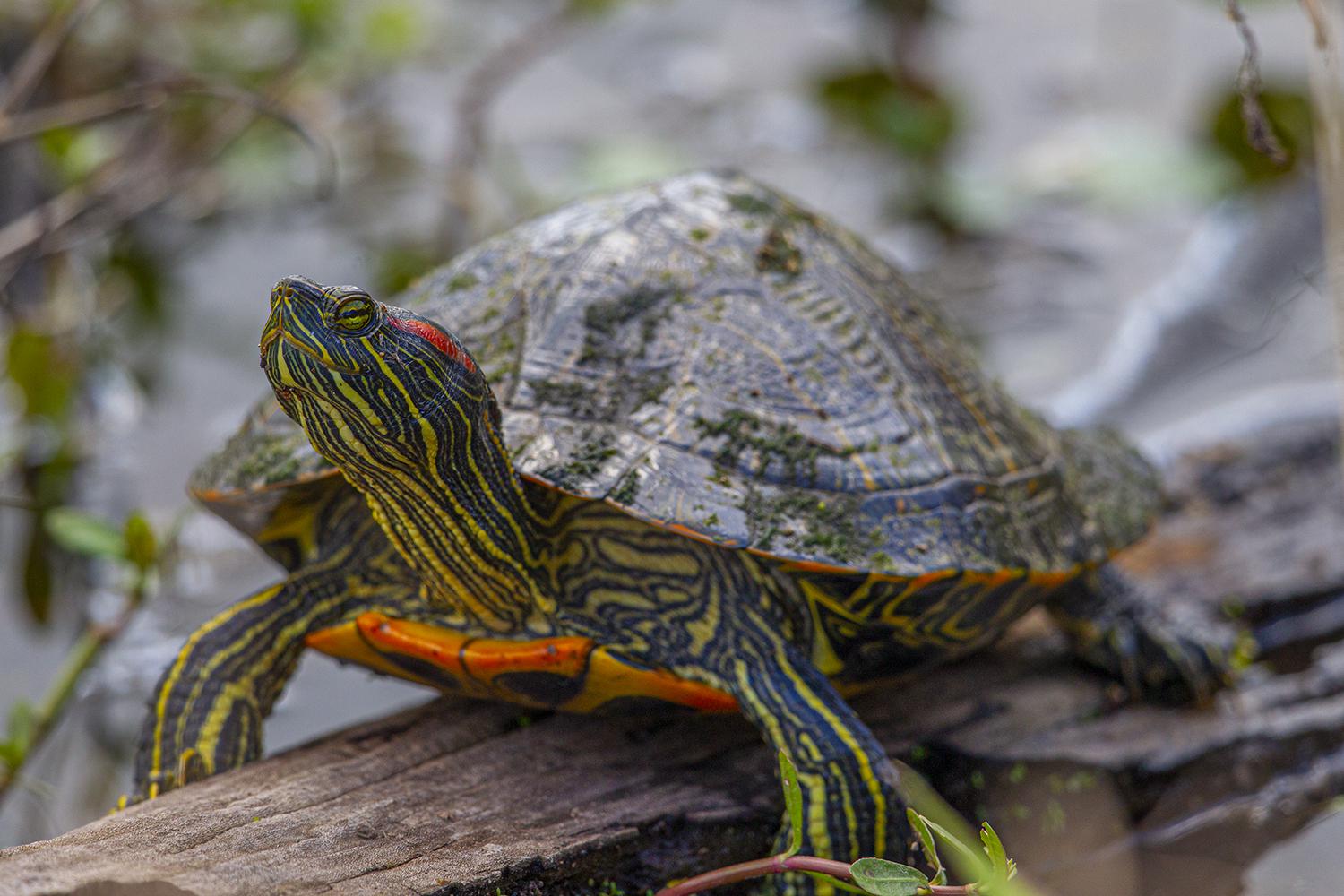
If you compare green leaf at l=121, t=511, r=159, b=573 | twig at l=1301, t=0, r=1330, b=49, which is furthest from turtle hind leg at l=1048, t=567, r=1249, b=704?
green leaf at l=121, t=511, r=159, b=573

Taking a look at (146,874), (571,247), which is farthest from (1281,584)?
(146,874)

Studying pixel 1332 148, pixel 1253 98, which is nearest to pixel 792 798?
pixel 1253 98

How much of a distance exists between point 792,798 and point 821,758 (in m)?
0.23

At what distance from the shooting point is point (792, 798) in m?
1.74

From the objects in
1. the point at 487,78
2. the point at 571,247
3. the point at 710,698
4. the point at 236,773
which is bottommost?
the point at 710,698

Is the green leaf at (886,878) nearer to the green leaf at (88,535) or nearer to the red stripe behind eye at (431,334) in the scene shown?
the red stripe behind eye at (431,334)

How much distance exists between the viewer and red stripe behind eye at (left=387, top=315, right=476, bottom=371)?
180cm

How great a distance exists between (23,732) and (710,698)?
145cm

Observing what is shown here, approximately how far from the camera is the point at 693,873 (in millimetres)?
2049

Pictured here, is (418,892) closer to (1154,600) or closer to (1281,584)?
(1154,600)

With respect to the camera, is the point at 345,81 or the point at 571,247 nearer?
the point at 571,247

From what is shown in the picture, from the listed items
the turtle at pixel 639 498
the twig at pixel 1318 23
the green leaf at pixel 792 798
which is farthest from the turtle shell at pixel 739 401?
the twig at pixel 1318 23

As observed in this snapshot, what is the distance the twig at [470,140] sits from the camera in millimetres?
4820

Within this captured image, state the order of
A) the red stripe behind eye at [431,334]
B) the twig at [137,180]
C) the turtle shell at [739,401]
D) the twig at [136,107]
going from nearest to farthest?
the red stripe behind eye at [431,334], the turtle shell at [739,401], the twig at [136,107], the twig at [137,180]
